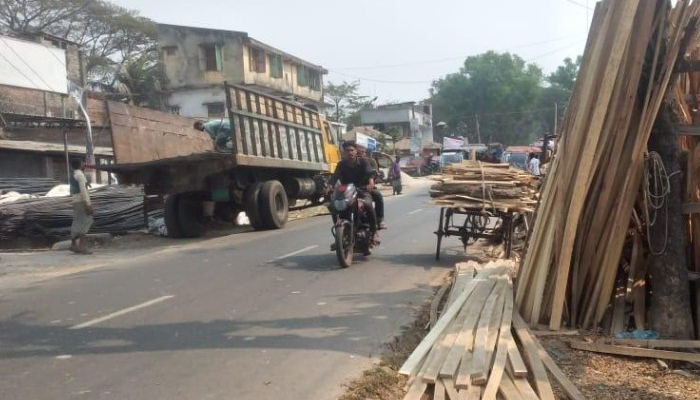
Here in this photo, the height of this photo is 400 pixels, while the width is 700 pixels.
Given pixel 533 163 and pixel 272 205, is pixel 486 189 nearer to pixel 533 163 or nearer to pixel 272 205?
pixel 272 205

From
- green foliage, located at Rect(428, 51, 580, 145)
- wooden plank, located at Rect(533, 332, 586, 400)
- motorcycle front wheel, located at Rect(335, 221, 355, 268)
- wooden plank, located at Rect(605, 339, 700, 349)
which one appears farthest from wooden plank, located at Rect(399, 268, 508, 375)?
green foliage, located at Rect(428, 51, 580, 145)

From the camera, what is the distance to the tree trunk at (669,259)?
490cm

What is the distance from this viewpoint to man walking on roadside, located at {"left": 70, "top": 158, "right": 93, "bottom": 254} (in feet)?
37.3

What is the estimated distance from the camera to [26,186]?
1731cm

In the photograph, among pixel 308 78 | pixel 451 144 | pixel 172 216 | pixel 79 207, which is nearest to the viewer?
pixel 79 207

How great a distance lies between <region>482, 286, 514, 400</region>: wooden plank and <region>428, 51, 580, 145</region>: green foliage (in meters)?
59.3

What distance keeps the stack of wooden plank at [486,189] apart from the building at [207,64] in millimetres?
31720

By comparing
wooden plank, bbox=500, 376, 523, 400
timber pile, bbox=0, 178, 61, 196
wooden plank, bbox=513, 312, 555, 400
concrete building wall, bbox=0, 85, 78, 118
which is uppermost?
concrete building wall, bbox=0, 85, 78, 118

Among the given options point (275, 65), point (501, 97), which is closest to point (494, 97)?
point (501, 97)

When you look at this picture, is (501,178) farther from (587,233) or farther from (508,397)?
(508,397)

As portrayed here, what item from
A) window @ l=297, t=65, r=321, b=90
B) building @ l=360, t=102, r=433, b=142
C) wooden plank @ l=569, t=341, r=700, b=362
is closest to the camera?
wooden plank @ l=569, t=341, r=700, b=362

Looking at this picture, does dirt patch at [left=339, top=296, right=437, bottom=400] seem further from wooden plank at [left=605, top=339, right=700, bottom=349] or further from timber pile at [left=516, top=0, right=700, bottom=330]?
wooden plank at [left=605, top=339, right=700, bottom=349]

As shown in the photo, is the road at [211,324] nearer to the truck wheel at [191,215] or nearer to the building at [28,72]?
the truck wheel at [191,215]

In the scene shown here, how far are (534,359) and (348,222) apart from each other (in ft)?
15.8
